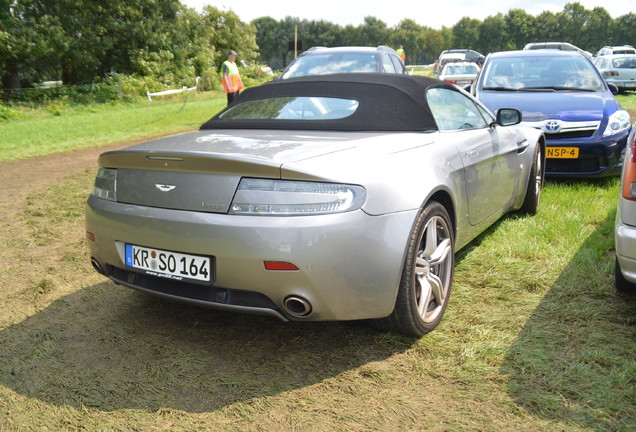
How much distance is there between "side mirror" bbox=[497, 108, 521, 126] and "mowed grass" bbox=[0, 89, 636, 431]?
3.40 ft

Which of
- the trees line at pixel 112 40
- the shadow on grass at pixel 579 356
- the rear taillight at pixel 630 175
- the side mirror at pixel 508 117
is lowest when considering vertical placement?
the shadow on grass at pixel 579 356

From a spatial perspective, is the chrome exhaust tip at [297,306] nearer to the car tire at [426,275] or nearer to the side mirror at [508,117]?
the car tire at [426,275]

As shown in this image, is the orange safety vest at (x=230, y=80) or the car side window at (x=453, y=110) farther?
the orange safety vest at (x=230, y=80)

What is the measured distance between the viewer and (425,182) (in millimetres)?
2965

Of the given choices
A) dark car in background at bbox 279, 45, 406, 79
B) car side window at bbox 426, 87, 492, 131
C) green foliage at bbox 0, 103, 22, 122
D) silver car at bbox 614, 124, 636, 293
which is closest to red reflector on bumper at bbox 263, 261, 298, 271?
car side window at bbox 426, 87, 492, 131

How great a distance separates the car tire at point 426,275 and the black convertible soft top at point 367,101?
614 mm

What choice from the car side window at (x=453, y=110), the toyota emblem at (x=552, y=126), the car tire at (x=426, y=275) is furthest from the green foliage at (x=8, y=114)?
the car tire at (x=426, y=275)

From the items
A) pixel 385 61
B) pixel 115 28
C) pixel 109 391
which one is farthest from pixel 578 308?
pixel 115 28

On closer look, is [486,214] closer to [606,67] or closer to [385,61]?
[385,61]

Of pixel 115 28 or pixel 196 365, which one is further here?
pixel 115 28

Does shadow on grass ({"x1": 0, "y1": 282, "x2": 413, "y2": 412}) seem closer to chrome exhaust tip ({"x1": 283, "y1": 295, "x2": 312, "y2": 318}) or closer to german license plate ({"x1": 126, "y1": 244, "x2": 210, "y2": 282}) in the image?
chrome exhaust tip ({"x1": 283, "y1": 295, "x2": 312, "y2": 318})

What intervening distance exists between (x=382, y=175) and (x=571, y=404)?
1.25 meters

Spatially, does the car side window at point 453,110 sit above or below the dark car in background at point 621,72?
below

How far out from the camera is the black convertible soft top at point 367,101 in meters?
3.39
